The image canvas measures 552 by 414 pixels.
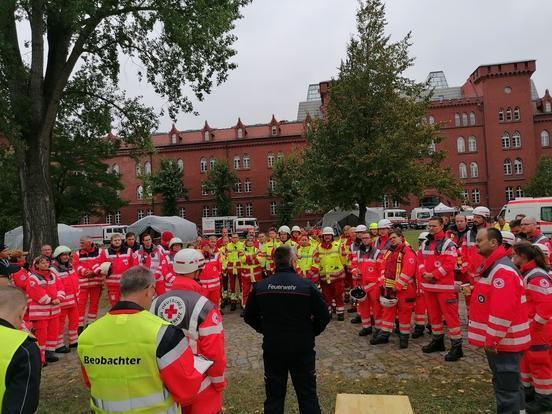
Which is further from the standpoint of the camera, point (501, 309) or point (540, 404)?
point (540, 404)

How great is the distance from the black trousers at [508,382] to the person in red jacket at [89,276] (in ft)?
27.1

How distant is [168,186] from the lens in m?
59.4

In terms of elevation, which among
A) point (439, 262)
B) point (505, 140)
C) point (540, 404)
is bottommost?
point (540, 404)

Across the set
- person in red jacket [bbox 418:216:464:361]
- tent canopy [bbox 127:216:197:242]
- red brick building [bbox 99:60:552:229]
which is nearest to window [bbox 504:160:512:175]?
red brick building [bbox 99:60:552:229]

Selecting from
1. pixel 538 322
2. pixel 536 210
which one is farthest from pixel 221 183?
pixel 538 322

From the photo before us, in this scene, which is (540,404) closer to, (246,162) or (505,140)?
(246,162)

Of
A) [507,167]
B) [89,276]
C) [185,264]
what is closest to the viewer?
[185,264]

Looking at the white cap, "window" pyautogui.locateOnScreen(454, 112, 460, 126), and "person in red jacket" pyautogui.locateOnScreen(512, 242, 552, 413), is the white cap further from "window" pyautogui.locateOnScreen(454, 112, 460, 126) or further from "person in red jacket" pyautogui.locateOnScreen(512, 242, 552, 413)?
"window" pyautogui.locateOnScreen(454, 112, 460, 126)

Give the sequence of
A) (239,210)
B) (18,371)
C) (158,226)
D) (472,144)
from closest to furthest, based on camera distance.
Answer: (18,371) → (158,226) → (472,144) → (239,210)

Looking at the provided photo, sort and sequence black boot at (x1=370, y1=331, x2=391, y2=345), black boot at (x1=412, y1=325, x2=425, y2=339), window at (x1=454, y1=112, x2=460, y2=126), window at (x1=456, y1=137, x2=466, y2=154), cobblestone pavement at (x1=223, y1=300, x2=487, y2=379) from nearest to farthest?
cobblestone pavement at (x1=223, y1=300, x2=487, y2=379)
black boot at (x1=370, y1=331, x2=391, y2=345)
black boot at (x1=412, y1=325, x2=425, y2=339)
window at (x1=456, y1=137, x2=466, y2=154)
window at (x1=454, y1=112, x2=460, y2=126)

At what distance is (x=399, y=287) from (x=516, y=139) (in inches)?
2484

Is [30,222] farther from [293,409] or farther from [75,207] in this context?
[75,207]

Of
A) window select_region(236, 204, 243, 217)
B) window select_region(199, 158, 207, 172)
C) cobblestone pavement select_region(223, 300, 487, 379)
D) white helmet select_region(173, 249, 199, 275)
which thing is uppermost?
window select_region(199, 158, 207, 172)

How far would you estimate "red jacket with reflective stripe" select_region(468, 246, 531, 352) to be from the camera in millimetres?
4180
